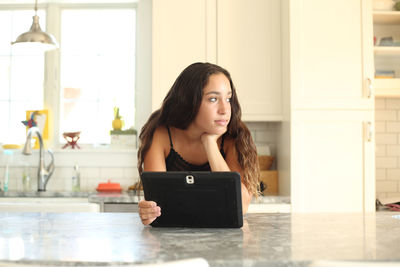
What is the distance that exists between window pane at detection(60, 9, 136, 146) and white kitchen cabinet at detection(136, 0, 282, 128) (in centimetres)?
70

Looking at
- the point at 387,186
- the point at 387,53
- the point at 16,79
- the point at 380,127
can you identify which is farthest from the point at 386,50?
the point at 16,79

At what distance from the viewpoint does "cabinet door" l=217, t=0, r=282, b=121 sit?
3.67 metres

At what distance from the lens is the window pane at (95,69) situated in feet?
14.0

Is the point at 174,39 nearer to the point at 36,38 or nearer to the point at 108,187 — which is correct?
the point at 36,38

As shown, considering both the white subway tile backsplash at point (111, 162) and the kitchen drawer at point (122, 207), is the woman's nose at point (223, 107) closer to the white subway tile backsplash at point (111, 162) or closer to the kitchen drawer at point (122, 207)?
the kitchen drawer at point (122, 207)

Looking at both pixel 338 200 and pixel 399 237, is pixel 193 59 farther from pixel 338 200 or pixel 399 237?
pixel 399 237

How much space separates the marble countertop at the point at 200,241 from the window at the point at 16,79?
8.59 ft

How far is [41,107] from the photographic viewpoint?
4.26 metres

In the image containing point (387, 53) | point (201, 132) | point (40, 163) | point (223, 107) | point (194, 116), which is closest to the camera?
point (223, 107)

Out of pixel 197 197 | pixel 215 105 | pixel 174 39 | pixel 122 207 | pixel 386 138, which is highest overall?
pixel 174 39

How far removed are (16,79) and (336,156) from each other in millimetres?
2704

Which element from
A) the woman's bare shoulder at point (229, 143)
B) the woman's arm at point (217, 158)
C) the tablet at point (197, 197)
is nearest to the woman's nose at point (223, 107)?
the woman's arm at point (217, 158)

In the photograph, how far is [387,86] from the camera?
11.8 ft

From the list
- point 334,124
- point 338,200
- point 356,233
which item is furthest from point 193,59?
point 356,233
